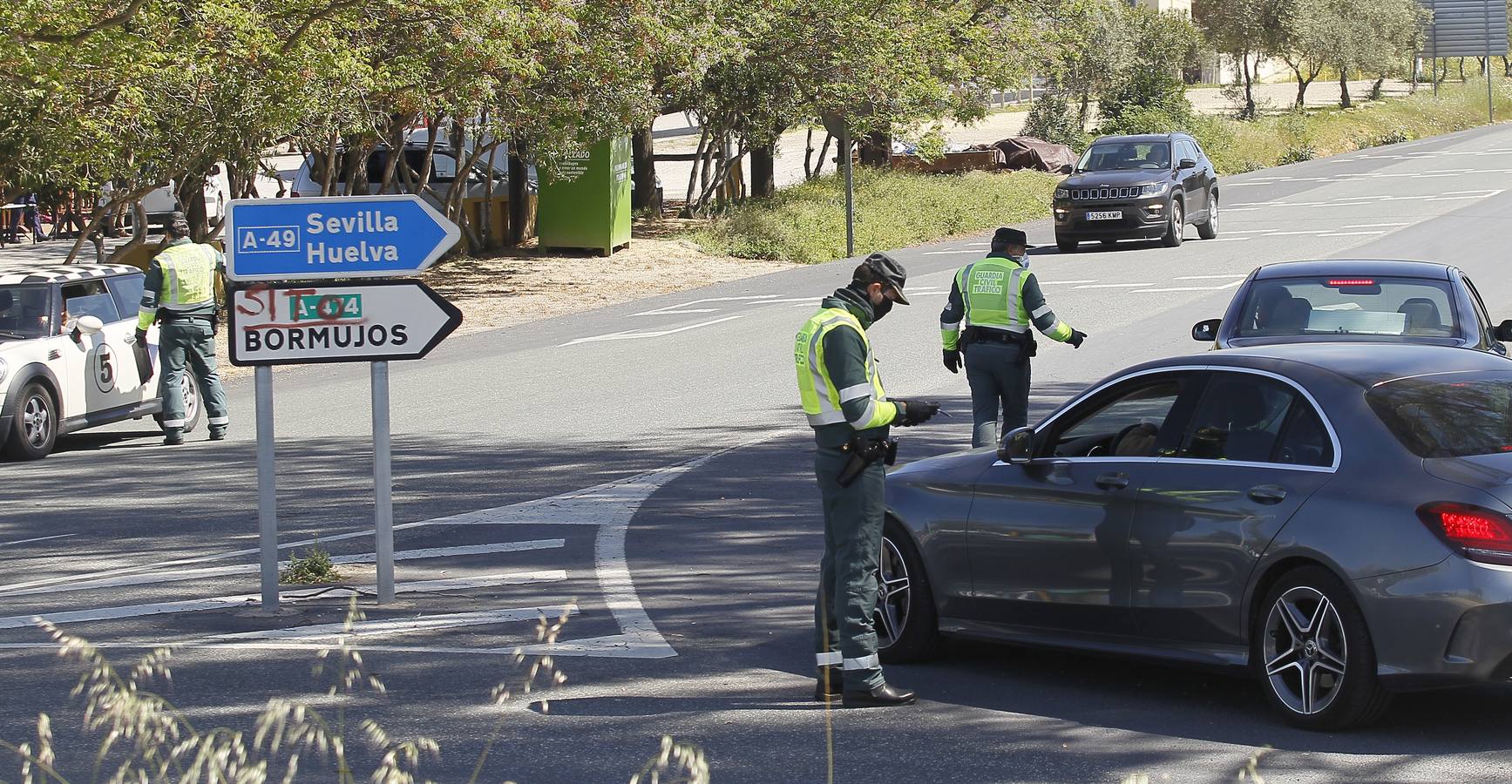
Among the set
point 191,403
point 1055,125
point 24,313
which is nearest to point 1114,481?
point 24,313

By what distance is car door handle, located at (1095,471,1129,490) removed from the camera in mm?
6523

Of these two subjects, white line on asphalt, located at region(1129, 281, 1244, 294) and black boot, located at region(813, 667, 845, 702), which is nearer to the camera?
black boot, located at region(813, 667, 845, 702)

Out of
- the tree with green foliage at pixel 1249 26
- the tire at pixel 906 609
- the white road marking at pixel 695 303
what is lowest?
the tire at pixel 906 609

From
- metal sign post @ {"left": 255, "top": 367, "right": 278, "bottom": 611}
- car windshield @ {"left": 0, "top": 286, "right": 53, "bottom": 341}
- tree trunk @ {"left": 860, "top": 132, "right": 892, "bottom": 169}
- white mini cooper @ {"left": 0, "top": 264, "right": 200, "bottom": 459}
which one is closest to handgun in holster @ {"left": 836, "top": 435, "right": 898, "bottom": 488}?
metal sign post @ {"left": 255, "top": 367, "right": 278, "bottom": 611}

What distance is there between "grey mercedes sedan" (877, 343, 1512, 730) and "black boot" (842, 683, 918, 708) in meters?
0.67

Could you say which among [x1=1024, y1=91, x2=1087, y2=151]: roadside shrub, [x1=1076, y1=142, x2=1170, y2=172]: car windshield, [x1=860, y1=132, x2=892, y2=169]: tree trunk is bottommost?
[x1=1076, y1=142, x2=1170, y2=172]: car windshield

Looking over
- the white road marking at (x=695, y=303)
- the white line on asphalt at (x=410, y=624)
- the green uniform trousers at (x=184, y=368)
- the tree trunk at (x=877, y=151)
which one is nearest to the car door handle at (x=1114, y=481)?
the white line on asphalt at (x=410, y=624)

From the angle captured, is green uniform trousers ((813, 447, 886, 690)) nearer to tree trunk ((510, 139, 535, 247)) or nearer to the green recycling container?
the green recycling container

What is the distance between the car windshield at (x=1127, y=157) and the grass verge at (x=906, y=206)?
4871mm

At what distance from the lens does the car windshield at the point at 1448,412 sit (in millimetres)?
5855

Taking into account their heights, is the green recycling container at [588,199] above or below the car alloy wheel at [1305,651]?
above

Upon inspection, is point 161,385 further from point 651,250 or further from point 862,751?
point 651,250

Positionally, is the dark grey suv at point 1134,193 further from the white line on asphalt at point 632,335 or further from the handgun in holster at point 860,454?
the handgun in holster at point 860,454

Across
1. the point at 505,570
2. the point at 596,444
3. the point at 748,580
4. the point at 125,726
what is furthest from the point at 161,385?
the point at 125,726
